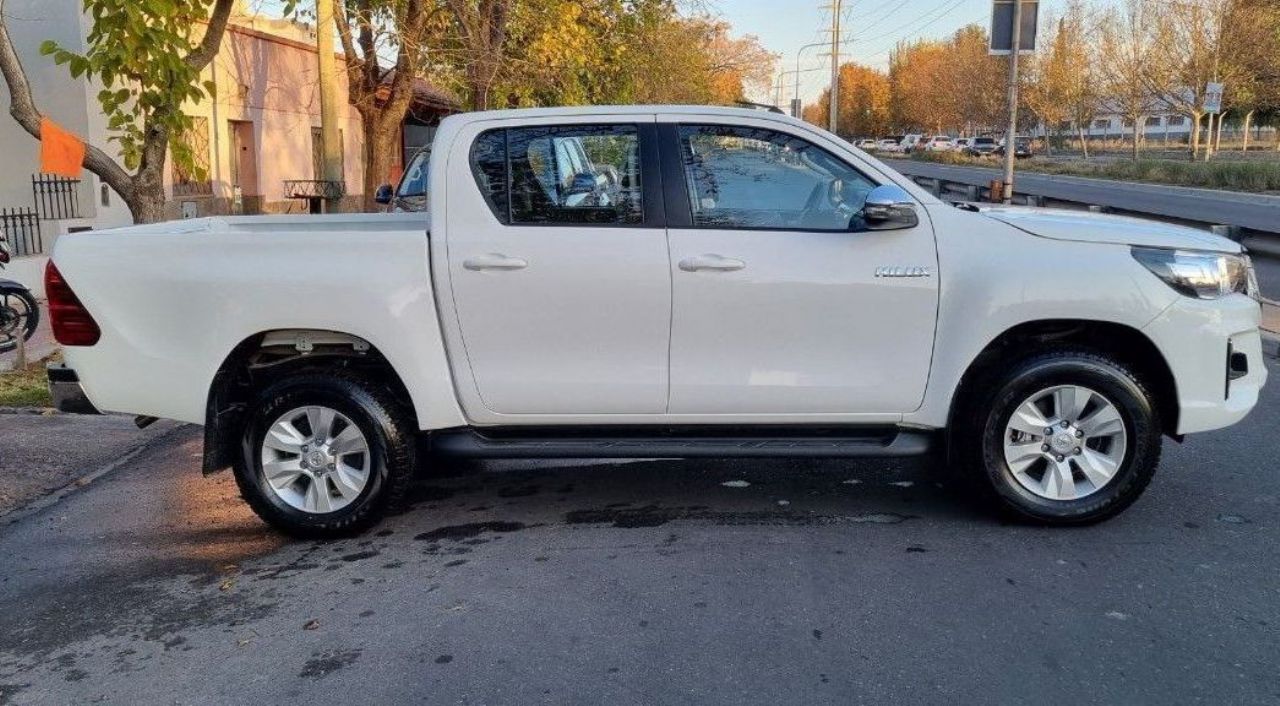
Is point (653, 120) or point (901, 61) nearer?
point (653, 120)

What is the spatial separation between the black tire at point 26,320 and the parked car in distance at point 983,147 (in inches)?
2450

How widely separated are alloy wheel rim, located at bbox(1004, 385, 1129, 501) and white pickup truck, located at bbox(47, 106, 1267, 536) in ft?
0.03

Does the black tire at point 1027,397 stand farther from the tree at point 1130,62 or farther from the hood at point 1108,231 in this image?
the tree at point 1130,62

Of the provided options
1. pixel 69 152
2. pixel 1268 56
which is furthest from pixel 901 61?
pixel 69 152

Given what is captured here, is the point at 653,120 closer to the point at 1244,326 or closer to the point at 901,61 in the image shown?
the point at 1244,326

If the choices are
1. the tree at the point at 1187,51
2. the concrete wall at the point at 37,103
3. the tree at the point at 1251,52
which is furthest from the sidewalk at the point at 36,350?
the tree at the point at 1187,51

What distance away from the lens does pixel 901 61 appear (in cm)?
10419

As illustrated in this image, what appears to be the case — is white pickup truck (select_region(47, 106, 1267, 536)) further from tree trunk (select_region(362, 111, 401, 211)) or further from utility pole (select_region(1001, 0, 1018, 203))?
tree trunk (select_region(362, 111, 401, 211))

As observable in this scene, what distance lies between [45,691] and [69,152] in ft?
21.3

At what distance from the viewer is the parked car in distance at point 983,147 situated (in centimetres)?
6888

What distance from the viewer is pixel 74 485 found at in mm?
6496

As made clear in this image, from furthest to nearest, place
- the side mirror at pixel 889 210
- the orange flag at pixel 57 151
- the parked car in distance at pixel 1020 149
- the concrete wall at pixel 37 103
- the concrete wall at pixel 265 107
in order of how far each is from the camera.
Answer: the parked car in distance at pixel 1020 149 → the concrete wall at pixel 265 107 → the concrete wall at pixel 37 103 → the orange flag at pixel 57 151 → the side mirror at pixel 889 210

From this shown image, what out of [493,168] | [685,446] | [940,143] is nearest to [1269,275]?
[685,446]

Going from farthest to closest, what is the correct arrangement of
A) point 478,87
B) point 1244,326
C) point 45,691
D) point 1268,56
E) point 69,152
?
point 1268,56 → point 478,87 → point 69,152 → point 1244,326 → point 45,691
